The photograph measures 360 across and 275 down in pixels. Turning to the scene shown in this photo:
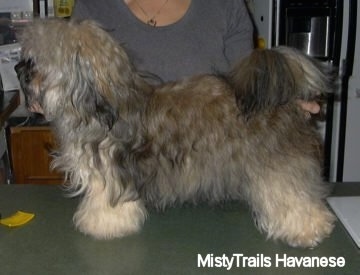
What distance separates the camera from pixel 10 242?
1.40 m

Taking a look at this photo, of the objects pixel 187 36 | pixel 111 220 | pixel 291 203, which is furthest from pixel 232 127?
pixel 187 36

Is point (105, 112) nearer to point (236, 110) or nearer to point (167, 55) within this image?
point (236, 110)

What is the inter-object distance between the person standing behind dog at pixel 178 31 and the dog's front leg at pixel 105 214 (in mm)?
485

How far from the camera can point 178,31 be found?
1747 millimetres

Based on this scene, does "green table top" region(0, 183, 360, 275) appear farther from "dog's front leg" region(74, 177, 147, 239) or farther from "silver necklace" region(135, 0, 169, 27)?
"silver necklace" region(135, 0, 169, 27)

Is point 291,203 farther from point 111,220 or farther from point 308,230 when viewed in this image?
point 111,220

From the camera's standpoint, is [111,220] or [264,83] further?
[111,220]

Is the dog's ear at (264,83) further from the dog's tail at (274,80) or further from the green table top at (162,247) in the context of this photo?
the green table top at (162,247)

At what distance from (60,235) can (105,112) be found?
38 cm

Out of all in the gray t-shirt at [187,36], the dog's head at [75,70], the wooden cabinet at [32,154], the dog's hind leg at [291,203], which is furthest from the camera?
the wooden cabinet at [32,154]

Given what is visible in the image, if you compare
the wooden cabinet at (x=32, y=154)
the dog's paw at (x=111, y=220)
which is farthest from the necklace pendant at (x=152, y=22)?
the wooden cabinet at (x=32, y=154)

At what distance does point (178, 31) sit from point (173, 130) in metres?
0.52

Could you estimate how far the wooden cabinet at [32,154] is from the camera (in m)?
2.71

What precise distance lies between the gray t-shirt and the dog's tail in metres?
0.38
